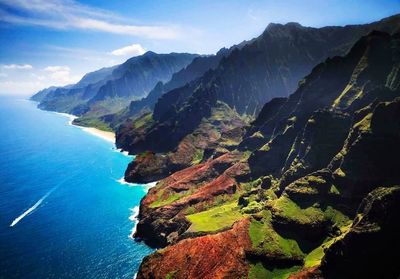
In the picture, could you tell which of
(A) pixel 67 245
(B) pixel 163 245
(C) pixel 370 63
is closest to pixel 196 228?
(B) pixel 163 245

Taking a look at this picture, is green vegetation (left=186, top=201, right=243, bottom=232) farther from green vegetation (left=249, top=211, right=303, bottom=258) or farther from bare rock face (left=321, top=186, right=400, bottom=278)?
bare rock face (left=321, top=186, right=400, bottom=278)

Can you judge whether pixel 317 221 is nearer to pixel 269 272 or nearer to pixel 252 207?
pixel 269 272

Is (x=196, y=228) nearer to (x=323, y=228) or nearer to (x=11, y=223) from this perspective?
(x=323, y=228)

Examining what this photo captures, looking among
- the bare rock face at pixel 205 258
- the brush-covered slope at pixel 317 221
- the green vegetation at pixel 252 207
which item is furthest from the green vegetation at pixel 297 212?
the green vegetation at pixel 252 207

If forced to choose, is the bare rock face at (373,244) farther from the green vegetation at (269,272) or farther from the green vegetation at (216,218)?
the green vegetation at (216,218)

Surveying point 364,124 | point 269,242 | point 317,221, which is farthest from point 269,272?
point 364,124

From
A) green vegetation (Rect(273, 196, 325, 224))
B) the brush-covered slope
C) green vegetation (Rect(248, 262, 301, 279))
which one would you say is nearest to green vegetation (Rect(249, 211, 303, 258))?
the brush-covered slope
